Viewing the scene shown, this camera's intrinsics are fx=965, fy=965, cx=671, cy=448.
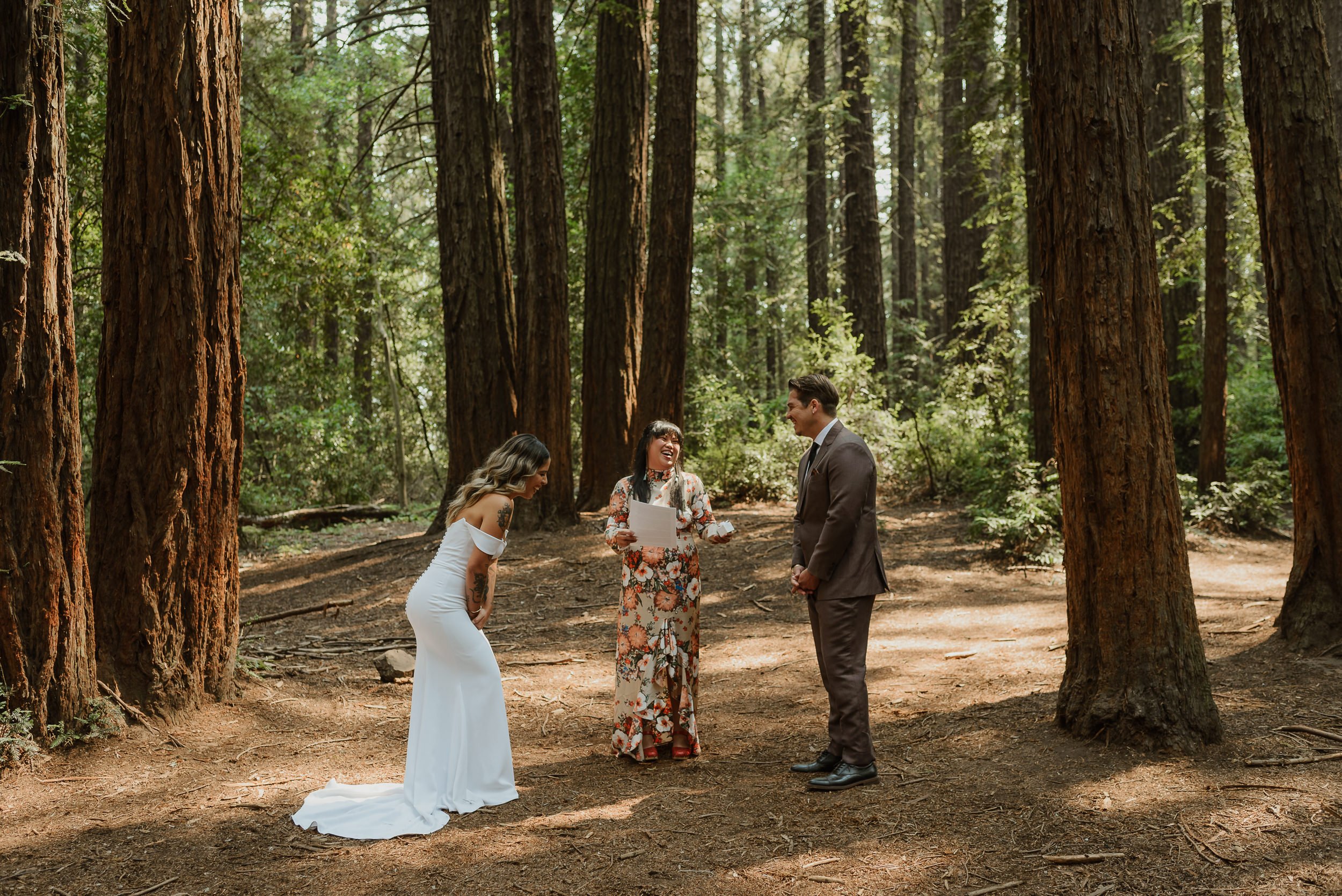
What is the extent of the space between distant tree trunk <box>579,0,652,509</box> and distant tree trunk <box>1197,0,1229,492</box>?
7428 millimetres

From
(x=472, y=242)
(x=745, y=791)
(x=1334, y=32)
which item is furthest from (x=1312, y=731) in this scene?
(x=472, y=242)

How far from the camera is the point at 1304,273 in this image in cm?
653

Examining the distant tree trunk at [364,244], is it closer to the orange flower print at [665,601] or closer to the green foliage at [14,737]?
the green foliage at [14,737]

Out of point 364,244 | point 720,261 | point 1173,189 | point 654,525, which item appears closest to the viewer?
point 654,525

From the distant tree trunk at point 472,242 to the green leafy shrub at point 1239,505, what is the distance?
9.05m

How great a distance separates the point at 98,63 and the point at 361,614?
26.5 feet

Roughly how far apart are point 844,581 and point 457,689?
2.17m

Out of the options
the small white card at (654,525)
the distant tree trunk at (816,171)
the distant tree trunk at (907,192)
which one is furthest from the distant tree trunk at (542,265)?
the distant tree trunk at (907,192)

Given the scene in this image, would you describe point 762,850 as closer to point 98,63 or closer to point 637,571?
point 637,571

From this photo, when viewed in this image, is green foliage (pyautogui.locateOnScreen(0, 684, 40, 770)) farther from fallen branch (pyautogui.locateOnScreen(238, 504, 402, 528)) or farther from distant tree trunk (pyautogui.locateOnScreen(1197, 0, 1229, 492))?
distant tree trunk (pyautogui.locateOnScreen(1197, 0, 1229, 492))

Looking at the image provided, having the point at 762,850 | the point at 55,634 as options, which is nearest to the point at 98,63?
the point at 55,634

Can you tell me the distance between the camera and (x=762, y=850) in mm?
4391

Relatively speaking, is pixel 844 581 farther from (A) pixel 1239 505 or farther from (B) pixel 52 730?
(A) pixel 1239 505

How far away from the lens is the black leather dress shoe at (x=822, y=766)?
5371 mm
